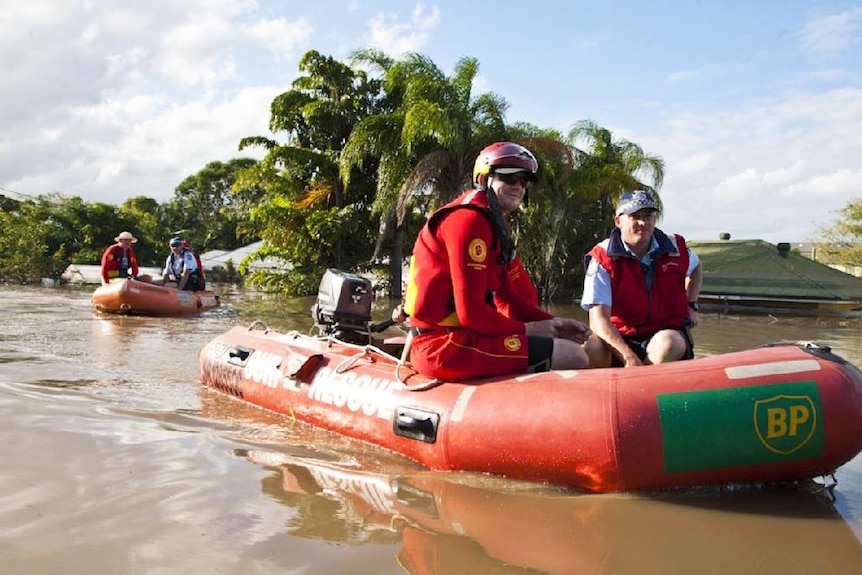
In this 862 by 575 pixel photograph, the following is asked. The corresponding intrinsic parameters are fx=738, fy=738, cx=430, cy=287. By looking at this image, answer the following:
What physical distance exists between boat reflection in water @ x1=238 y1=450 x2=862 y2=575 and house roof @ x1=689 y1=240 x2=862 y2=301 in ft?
52.4

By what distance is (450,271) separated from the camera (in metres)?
3.89

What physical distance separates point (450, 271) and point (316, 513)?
1404 mm

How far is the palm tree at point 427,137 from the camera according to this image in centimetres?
1711

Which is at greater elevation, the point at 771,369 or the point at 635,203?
the point at 635,203

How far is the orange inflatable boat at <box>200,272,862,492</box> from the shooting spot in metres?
3.34

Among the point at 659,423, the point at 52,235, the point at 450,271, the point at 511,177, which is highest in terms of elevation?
the point at 52,235

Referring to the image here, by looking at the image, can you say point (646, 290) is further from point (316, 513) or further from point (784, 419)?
point (316, 513)

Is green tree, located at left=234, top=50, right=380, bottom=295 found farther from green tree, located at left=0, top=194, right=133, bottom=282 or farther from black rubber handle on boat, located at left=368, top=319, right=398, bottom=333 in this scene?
black rubber handle on boat, located at left=368, top=319, right=398, bottom=333

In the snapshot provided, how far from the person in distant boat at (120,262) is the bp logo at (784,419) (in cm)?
1280

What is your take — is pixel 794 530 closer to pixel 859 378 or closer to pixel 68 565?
pixel 859 378

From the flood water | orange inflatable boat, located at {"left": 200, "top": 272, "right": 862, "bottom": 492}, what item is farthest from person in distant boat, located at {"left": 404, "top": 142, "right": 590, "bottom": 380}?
the flood water

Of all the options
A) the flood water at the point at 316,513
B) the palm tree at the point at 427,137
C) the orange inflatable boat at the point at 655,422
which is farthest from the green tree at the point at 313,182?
the orange inflatable boat at the point at 655,422

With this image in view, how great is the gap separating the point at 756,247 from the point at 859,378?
1796 cm

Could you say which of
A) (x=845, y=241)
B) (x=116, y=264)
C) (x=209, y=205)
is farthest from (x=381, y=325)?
(x=209, y=205)
